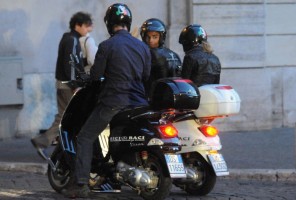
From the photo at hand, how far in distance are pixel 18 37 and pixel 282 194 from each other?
5076mm

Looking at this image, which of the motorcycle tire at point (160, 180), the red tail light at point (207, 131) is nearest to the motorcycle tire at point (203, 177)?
the red tail light at point (207, 131)

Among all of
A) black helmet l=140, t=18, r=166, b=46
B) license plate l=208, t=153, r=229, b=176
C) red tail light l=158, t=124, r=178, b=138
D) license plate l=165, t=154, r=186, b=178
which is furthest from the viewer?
black helmet l=140, t=18, r=166, b=46

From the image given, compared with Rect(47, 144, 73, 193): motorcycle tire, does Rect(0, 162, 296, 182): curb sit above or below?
below

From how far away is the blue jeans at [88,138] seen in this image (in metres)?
7.41

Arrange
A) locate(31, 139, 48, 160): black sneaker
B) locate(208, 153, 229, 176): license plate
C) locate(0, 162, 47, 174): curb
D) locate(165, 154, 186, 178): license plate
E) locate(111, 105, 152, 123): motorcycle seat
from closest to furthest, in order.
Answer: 1. locate(165, 154, 186, 178): license plate
2. locate(111, 105, 152, 123): motorcycle seat
3. locate(208, 153, 229, 176): license plate
4. locate(0, 162, 47, 174): curb
5. locate(31, 139, 48, 160): black sneaker

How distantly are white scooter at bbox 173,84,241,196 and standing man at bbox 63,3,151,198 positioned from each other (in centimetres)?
47

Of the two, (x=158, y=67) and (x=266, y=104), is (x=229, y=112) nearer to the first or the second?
(x=158, y=67)

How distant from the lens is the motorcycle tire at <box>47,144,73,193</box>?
25.8 ft

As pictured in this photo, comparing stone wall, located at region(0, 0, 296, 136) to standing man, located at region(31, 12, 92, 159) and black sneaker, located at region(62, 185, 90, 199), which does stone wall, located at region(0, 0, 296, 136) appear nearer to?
standing man, located at region(31, 12, 92, 159)

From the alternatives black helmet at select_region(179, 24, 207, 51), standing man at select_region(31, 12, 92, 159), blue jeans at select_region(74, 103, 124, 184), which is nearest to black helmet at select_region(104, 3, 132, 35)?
blue jeans at select_region(74, 103, 124, 184)

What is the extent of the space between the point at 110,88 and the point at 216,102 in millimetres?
933

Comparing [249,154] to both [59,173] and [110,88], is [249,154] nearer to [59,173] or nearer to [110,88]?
[59,173]

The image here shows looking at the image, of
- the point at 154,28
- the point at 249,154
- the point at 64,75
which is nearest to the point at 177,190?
the point at 154,28

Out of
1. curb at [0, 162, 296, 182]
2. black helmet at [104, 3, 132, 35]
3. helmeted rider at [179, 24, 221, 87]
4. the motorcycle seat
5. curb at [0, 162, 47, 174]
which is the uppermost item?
black helmet at [104, 3, 132, 35]
